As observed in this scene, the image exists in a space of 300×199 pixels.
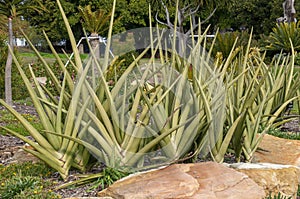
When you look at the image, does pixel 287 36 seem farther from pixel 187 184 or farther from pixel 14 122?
pixel 187 184

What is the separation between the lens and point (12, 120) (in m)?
9.04

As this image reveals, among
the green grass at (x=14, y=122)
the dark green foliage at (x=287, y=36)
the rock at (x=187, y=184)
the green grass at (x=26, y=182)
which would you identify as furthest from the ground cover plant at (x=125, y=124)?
the dark green foliage at (x=287, y=36)

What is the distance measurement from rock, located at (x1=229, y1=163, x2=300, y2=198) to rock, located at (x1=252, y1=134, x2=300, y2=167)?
2.31ft

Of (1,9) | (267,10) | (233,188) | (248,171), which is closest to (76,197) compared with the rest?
(233,188)

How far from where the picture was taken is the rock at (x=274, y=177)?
12.7ft

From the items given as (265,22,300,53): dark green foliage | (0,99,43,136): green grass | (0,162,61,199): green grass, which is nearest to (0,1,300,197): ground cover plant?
(0,162,61,199): green grass

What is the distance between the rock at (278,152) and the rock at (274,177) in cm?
70

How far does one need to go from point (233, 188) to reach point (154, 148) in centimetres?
83

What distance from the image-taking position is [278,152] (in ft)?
16.4

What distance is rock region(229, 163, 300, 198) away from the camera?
3867 mm

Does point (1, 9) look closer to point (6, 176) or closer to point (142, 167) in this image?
point (6, 176)

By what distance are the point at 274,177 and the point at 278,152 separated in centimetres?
114

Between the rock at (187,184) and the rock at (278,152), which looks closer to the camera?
the rock at (187,184)

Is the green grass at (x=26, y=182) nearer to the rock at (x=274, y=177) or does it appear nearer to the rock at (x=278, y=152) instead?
the rock at (x=274, y=177)
